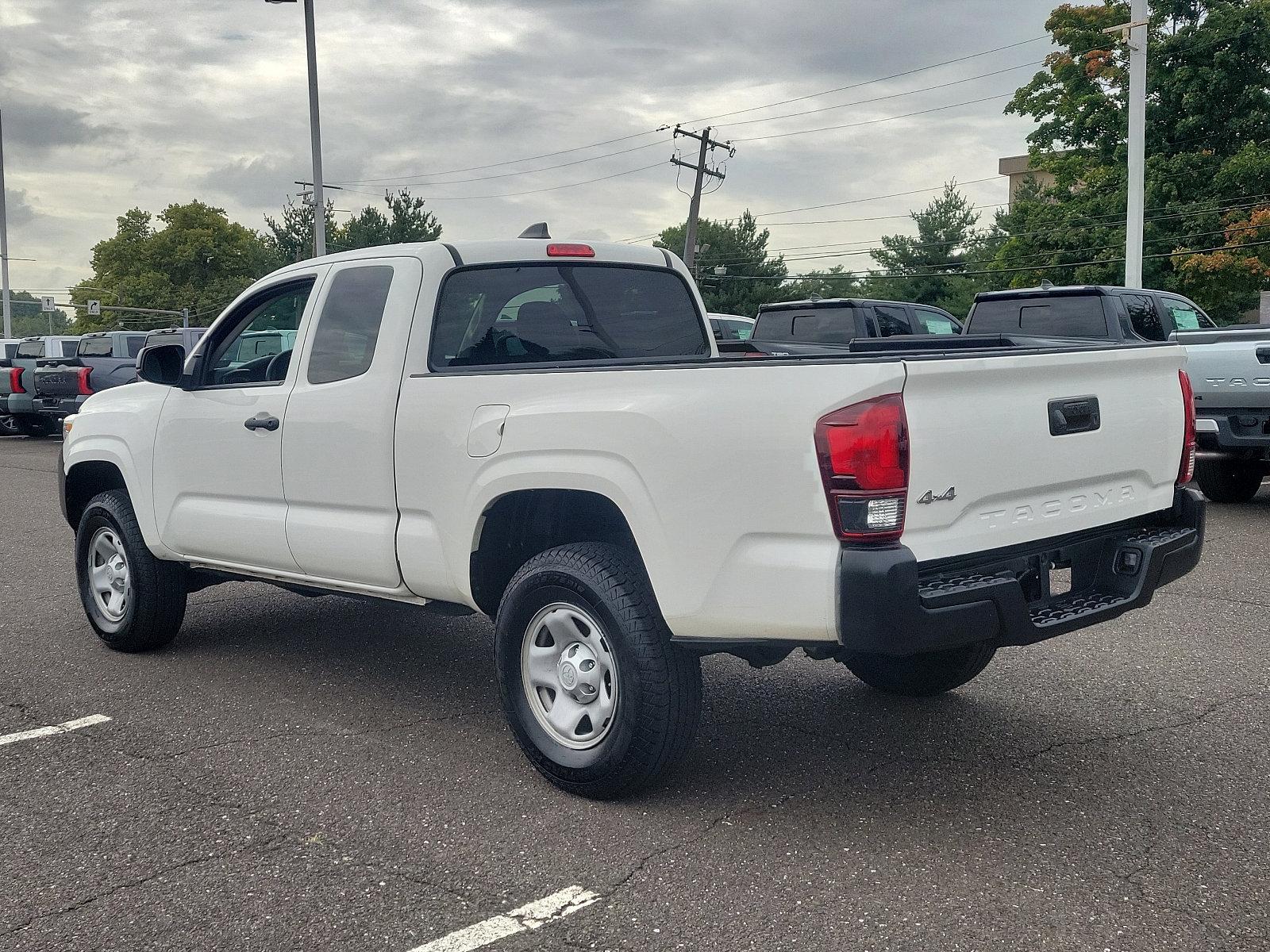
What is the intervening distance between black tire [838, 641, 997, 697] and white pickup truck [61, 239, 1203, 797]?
1 centimetres

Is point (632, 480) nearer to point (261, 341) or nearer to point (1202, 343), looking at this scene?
point (261, 341)

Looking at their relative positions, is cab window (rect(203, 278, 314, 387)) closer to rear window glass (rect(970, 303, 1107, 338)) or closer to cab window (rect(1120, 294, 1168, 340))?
rear window glass (rect(970, 303, 1107, 338))

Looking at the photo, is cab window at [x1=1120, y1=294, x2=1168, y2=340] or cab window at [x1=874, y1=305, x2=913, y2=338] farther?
cab window at [x1=874, y1=305, x2=913, y2=338]

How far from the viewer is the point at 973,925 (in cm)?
321

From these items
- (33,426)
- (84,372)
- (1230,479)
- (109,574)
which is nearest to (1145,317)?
(1230,479)

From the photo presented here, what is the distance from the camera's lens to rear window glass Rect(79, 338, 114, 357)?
2306 centimetres

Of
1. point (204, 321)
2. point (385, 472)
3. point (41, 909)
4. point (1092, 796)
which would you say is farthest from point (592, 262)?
point (204, 321)

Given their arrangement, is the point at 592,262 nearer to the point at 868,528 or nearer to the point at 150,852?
the point at 868,528

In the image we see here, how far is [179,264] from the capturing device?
95625 mm

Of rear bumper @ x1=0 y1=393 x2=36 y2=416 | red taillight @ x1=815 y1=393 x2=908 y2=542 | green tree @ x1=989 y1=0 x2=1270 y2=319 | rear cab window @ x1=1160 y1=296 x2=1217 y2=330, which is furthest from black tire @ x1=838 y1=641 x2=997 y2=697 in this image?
green tree @ x1=989 y1=0 x2=1270 y2=319

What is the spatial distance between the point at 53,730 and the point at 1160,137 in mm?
34132

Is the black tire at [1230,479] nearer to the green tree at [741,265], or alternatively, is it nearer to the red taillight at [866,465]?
the red taillight at [866,465]

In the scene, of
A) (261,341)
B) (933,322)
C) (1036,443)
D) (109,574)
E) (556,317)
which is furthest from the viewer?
(933,322)

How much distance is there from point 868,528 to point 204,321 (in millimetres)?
95988
